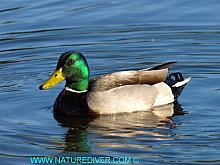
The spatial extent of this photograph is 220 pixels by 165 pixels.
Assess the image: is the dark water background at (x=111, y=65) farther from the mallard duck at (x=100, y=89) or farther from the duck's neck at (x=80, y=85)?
the duck's neck at (x=80, y=85)

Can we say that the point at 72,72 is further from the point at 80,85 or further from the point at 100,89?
the point at 100,89

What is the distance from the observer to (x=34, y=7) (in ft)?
59.3

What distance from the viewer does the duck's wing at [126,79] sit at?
500 inches

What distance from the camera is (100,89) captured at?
1266cm

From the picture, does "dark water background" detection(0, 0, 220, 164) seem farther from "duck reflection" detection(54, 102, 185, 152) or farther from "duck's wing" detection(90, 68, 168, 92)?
"duck's wing" detection(90, 68, 168, 92)

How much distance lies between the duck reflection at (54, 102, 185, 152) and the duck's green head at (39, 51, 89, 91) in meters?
0.50

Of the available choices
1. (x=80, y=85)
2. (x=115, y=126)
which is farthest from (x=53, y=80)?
(x=115, y=126)

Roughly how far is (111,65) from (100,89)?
2167 mm

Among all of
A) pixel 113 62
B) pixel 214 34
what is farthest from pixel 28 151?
pixel 214 34

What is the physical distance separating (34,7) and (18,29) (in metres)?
1.32

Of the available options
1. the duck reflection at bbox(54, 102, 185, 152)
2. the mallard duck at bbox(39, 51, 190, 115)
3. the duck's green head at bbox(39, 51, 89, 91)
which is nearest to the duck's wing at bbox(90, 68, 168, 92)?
the mallard duck at bbox(39, 51, 190, 115)

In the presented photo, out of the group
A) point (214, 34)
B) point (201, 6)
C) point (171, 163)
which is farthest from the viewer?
point (201, 6)

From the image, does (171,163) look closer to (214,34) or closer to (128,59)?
(128,59)

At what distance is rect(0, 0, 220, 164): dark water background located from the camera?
10.8 metres
